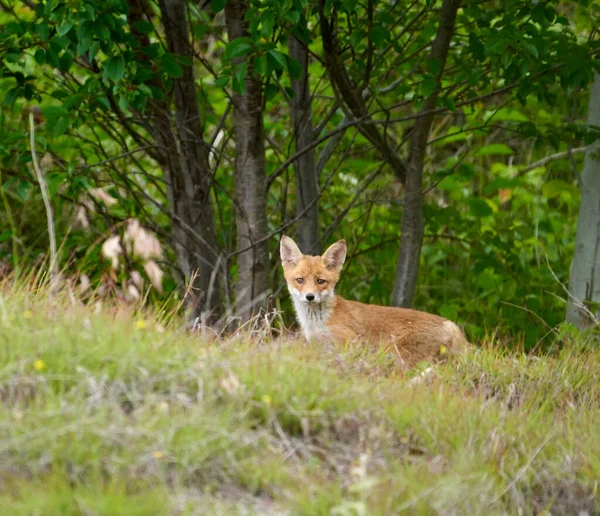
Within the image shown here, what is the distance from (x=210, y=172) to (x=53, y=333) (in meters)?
3.62

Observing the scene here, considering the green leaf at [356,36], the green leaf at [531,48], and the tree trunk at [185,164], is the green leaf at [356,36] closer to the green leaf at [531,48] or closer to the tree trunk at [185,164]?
the green leaf at [531,48]

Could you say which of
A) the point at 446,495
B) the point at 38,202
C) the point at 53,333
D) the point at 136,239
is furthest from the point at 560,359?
the point at 38,202

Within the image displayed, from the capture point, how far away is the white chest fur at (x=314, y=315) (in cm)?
699

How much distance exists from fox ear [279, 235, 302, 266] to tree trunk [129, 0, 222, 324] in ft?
2.03

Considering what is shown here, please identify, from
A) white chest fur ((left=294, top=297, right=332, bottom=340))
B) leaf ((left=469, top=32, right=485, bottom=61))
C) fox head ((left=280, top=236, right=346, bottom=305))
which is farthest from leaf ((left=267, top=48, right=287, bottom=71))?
white chest fur ((left=294, top=297, right=332, bottom=340))

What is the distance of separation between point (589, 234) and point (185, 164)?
3.69m

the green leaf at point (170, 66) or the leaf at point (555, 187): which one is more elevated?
the green leaf at point (170, 66)

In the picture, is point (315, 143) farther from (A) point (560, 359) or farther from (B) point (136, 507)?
(B) point (136, 507)

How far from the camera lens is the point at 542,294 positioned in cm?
927

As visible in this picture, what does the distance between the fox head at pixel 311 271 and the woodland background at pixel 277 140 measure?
0.25m

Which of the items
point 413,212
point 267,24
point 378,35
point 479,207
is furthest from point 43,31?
point 479,207

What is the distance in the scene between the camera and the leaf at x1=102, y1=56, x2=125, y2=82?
5840mm

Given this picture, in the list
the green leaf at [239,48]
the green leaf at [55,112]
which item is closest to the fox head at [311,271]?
the green leaf at [239,48]

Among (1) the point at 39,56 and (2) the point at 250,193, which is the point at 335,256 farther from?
(1) the point at 39,56
